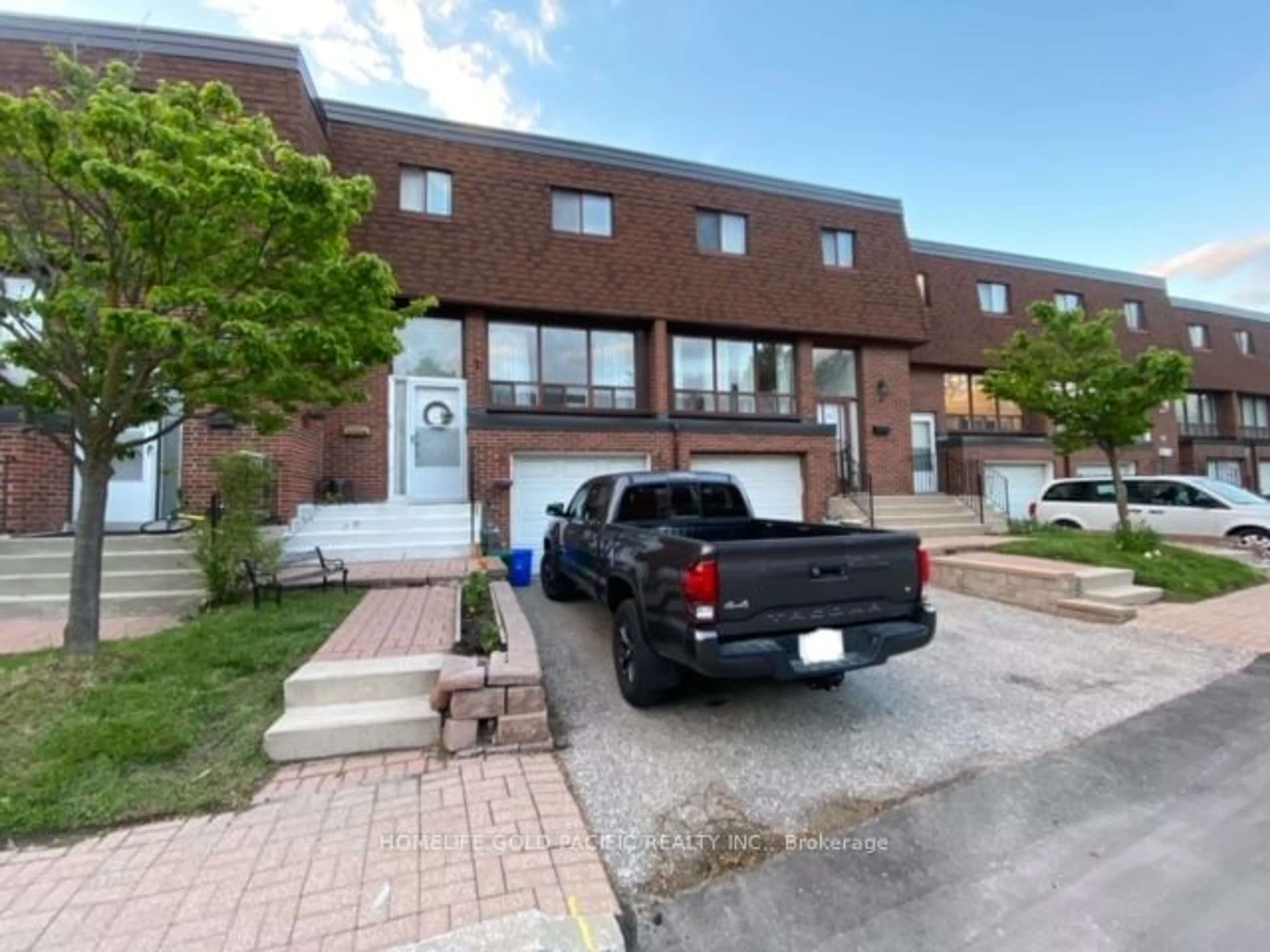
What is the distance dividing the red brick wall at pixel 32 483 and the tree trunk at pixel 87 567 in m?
4.83

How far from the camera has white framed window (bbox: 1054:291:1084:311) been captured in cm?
2050

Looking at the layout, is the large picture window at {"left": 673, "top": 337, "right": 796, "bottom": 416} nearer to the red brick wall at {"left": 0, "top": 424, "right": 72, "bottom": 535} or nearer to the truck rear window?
the truck rear window

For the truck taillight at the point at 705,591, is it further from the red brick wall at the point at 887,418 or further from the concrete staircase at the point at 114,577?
the red brick wall at the point at 887,418

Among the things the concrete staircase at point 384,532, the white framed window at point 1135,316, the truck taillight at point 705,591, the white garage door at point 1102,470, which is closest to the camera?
the truck taillight at point 705,591

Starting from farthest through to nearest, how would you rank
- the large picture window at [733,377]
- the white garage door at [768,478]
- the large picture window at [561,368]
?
the large picture window at [733,377], the white garage door at [768,478], the large picture window at [561,368]

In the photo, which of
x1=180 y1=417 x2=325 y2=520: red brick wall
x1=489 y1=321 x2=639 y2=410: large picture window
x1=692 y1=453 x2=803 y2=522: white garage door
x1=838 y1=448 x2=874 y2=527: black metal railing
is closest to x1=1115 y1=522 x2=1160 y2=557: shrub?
x1=838 y1=448 x2=874 y2=527: black metal railing

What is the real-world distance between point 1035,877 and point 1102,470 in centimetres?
2210

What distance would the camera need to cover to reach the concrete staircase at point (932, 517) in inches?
510

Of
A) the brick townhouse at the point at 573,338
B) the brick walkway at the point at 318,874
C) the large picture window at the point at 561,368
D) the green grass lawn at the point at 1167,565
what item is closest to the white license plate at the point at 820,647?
the brick walkway at the point at 318,874

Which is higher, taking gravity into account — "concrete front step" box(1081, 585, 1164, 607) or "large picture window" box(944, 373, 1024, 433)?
"large picture window" box(944, 373, 1024, 433)

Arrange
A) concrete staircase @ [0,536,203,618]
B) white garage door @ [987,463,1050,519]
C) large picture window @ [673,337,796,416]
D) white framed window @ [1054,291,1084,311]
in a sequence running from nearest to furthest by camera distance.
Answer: concrete staircase @ [0,536,203,618] < large picture window @ [673,337,796,416] < white garage door @ [987,463,1050,519] < white framed window @ [1054,291,1084,311]

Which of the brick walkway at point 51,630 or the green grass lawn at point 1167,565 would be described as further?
the green grass lawn at point 1167,565

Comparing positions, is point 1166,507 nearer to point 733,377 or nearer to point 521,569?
point 733,377

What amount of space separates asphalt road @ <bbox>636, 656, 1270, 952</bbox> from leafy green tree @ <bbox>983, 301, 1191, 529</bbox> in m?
7.99
